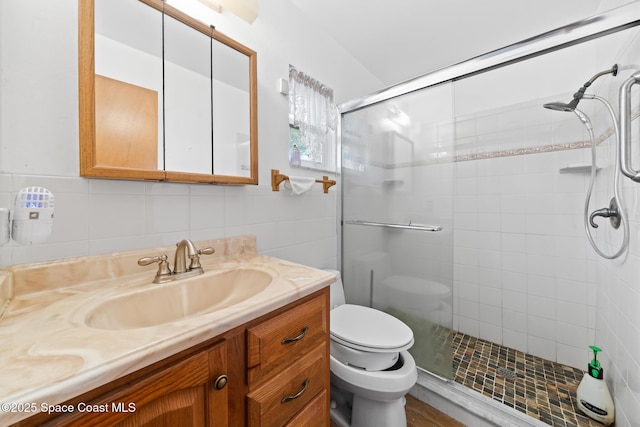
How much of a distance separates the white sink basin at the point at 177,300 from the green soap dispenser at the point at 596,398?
1737mm

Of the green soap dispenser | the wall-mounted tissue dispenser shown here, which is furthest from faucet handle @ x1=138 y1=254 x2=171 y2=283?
the green soap dispenser

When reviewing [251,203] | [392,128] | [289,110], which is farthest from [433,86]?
[251,203]

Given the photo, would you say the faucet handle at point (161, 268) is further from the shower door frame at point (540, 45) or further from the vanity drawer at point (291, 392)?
the shower door frame at point (540, 45)

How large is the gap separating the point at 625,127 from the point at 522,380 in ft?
4.92

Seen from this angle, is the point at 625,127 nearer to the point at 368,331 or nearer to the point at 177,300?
the point at 368,331

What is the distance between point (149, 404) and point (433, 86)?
182 cm

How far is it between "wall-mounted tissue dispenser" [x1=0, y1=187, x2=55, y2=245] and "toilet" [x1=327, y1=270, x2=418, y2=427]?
1.12m

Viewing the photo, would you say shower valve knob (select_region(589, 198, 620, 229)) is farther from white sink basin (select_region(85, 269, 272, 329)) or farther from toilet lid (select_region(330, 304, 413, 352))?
white sink basin (select_region(85, 269, 272, 329))

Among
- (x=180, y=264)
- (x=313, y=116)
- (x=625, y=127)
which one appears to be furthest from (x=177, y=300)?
(x=625, y=127)

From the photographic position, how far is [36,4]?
722 mm

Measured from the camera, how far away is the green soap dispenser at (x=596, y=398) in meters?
1.19

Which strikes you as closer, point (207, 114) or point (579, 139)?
point (207, 114)

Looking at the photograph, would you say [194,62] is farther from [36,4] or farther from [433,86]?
[433,86]

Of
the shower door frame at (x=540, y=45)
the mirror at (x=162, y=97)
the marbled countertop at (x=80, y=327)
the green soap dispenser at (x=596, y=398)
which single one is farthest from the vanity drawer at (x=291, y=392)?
the shower door frame at (x=540, y=45)
